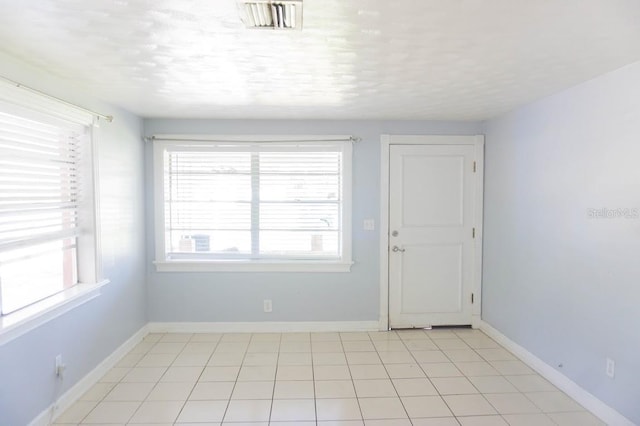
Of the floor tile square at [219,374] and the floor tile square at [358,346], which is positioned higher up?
the floor tile square at [358,346]

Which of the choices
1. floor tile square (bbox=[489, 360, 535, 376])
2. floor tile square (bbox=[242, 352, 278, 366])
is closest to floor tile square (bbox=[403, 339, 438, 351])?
floor tile square (bbox=[489, 360, 535, 376])

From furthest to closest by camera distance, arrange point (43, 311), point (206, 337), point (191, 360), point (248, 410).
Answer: point (206, 337)
point (191, 360)
point (248, 410)
point (43, 311)

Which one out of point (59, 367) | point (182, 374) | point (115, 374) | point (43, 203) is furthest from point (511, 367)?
point (43, 203)

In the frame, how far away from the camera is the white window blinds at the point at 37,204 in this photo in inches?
79.0

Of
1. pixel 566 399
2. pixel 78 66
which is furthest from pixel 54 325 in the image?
pixel 566 399

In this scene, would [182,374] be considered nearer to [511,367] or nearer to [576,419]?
[511,367]

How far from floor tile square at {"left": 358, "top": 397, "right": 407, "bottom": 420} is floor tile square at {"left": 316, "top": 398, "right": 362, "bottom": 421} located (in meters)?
0.05

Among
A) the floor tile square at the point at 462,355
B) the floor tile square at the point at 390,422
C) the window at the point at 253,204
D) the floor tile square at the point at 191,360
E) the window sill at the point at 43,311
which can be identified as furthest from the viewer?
the window at the point at 253,204

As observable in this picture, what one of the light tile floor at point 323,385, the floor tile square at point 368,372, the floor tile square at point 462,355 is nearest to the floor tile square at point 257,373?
the light tile floor at point 323,385

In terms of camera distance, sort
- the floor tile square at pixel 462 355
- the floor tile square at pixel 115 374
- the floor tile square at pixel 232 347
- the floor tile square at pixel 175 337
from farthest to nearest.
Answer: the floor tile square at pixel 175 337 < the floor tile square at pixel 232 347 < the floor tile square at pixel 462 355 < the floor tile square at pixel 115 374

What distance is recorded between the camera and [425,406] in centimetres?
243

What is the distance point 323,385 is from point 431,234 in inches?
73.2

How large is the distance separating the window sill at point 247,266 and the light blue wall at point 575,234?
1557 mm

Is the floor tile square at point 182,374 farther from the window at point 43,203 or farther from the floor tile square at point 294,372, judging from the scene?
the window at point 43,203
